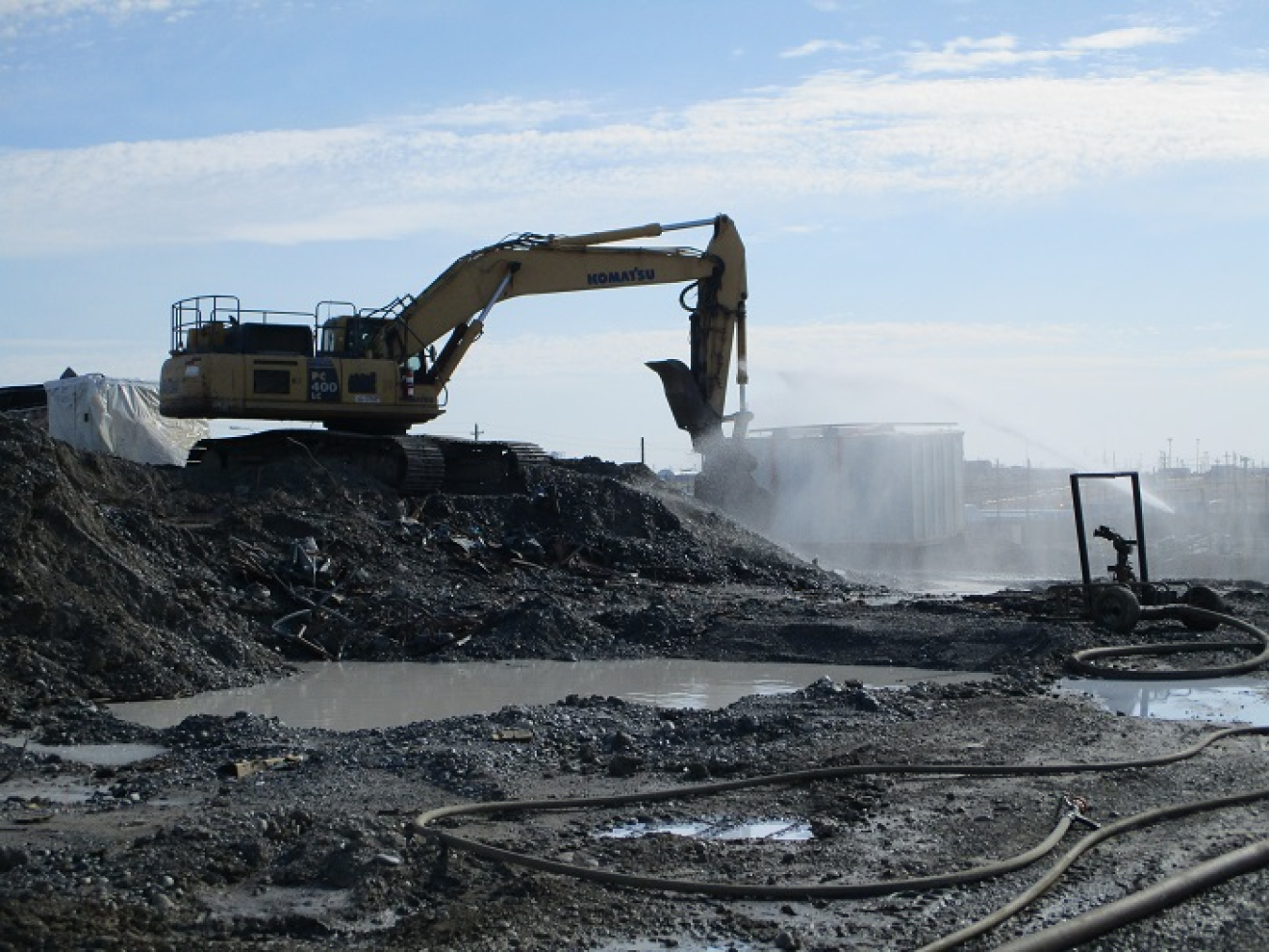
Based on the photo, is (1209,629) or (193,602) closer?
(193,602)

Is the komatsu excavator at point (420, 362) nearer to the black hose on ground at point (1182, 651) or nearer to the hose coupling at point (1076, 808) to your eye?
the black hose on ground at point (1182, 651)

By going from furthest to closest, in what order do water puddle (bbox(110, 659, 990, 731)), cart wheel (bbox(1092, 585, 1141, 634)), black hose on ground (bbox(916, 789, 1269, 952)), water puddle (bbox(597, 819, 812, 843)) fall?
1. cart wheel (bbox(1092, 585, 1141, 634))
2. water puddle (bbox(110, 659, 990, 731))
3. water puddle (bbox(597, 819, 812, 843))
4. black hose on ground (bbox(916, 789, 1269, 952))

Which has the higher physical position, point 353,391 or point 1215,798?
point 353,391

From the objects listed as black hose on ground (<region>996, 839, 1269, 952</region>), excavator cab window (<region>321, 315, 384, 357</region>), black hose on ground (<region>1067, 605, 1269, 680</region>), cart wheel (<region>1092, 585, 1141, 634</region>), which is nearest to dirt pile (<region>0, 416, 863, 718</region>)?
excavator cab window (<region>321, 315, 384, 357</region>)

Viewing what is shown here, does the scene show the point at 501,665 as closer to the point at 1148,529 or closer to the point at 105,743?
the point at 105,743

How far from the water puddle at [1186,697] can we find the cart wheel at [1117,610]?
80.2 inches

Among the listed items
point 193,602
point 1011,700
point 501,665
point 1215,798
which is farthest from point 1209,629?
point 193,602

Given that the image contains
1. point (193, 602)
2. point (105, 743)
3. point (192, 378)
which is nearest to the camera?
Answer: point (105, 743)

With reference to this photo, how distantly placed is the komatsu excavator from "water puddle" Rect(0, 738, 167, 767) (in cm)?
1494

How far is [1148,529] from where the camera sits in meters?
40.3

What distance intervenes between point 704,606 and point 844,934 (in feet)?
44.6

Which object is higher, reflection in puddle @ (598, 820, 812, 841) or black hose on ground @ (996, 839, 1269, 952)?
black hose on ground @ (996, 839, 1269, 952)

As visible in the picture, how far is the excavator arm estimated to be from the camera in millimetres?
26453

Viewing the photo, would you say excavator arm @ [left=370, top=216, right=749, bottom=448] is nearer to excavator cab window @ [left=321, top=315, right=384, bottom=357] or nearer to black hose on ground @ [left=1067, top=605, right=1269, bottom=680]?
excavator cab window @ [left=321, top=315, right=384, bottom=357]
